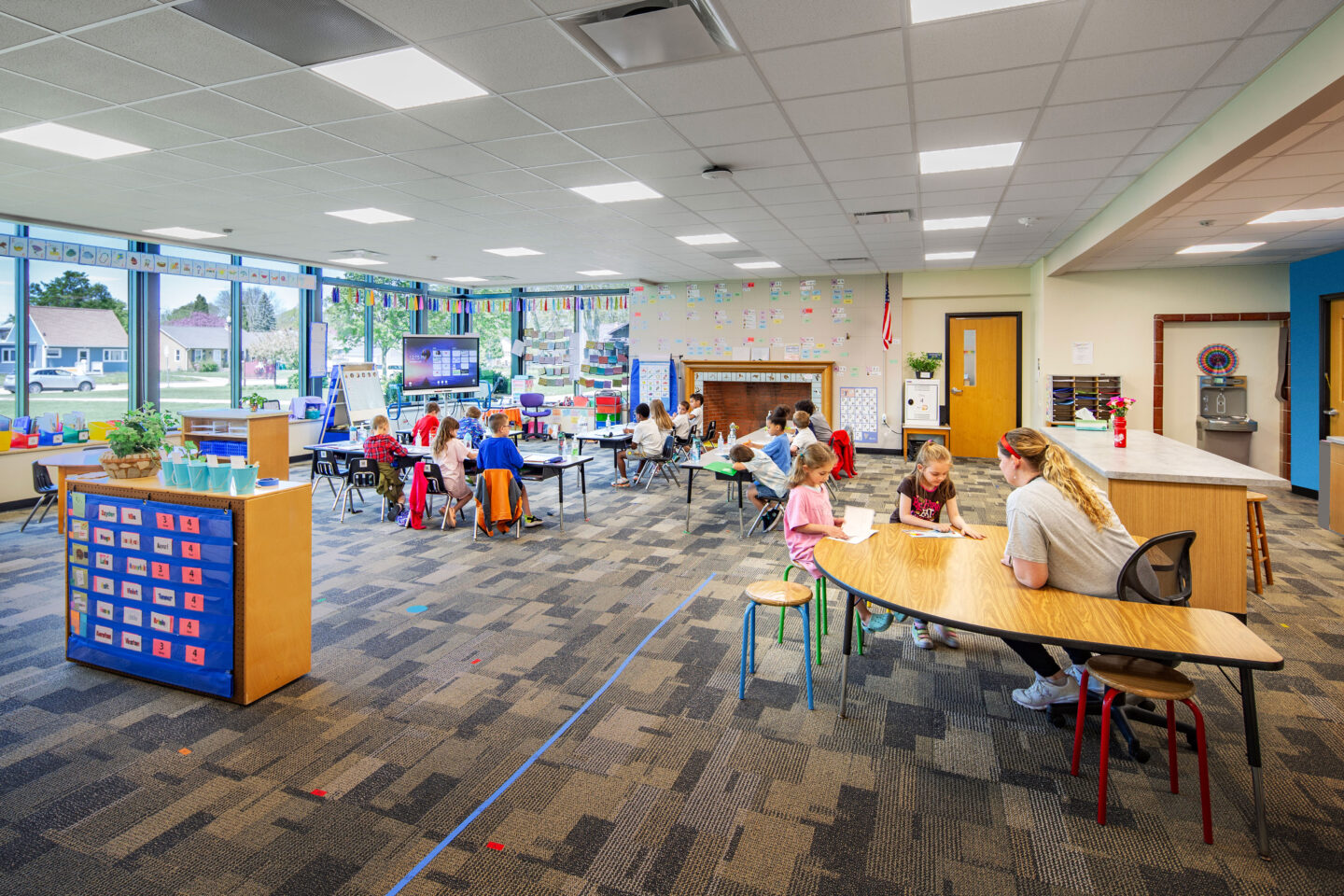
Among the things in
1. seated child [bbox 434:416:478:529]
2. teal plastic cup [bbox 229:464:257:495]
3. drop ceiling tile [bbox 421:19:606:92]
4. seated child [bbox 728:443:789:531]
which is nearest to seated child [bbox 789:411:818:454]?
seated child [bbox 728:443:789:531]

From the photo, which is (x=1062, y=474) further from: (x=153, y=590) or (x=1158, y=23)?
(x=153, y=590)

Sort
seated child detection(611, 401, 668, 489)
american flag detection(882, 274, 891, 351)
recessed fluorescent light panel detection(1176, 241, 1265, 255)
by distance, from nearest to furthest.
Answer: recessed fluorescent light panel detection(1176, 241, 1265, 255), seated child detection(611, 401, 668, 489), american flag detection(882, 274, 891, 351)

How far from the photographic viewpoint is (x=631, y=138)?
4.25 metres

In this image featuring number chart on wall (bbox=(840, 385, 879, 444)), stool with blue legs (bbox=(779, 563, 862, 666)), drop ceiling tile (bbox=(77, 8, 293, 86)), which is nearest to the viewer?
drop ceiling tile (bbox=(77, 8, 293, 86))

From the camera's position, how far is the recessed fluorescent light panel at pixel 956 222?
6578 mm

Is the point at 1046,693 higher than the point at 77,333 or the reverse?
the reverse

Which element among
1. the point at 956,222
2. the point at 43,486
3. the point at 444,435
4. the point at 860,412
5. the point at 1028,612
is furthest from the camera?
the point at 860,412

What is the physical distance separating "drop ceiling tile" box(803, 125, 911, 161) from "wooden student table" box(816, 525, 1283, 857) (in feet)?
8.35

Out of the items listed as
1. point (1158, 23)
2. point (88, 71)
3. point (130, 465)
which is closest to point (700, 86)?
point (1158, 23)

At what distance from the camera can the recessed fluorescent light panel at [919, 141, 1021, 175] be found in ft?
14.6

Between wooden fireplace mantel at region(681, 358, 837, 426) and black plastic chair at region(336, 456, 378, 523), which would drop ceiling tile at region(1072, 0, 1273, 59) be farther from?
wooden fireplace mantel at region(681, 358, 837, 426)

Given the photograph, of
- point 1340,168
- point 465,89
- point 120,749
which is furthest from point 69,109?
point 1340,168

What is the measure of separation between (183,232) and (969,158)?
8.07 metres

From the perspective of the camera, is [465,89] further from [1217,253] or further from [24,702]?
[1217,253]
